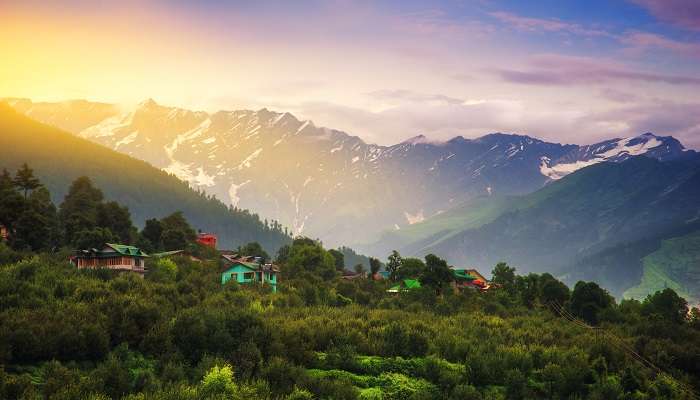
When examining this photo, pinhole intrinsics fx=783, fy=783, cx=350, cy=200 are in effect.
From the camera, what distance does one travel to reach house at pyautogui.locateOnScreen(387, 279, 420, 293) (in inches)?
6567

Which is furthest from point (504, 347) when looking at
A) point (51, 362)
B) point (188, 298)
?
point (51, 362)

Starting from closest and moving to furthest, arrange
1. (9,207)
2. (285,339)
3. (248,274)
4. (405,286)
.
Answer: (285,339), (9,207), (248,274), (405,286)

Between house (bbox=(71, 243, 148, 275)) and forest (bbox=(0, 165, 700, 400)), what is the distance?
285 cm

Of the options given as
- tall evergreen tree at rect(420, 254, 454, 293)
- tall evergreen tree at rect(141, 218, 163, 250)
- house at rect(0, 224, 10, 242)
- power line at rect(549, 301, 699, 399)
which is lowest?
power line at rect(549, 301, 699, 399)

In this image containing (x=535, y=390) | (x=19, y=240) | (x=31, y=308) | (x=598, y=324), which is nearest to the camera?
(x=31, y=308)

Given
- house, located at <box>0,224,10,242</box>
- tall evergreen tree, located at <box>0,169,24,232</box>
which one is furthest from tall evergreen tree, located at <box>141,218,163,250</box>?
tall evergreen tree, located at <box>0,169,24,232</box>

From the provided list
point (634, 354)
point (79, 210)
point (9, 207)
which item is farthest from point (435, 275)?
point (9, 207)

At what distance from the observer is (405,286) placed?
576ft

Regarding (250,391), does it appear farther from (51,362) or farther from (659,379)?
(659,379)

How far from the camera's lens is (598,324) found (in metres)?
152

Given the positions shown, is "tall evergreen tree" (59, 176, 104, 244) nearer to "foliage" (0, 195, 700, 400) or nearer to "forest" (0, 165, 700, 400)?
"forest" (0, 165, 700, 400)

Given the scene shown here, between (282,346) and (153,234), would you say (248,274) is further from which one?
(282,346)

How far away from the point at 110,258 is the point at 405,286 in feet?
215

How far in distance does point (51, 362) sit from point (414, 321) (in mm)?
59176
